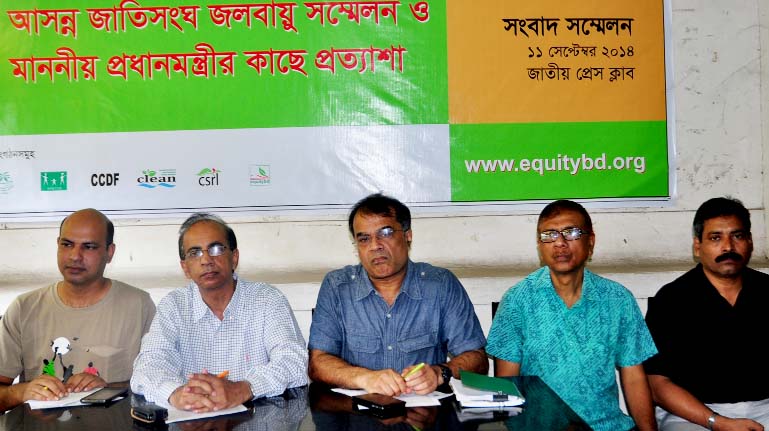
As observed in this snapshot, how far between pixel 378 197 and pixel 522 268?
1331mm

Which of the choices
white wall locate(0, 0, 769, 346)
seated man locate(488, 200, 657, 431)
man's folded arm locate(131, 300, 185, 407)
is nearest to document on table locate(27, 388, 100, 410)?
man's folded arm locate(131, 300, 185, 407)

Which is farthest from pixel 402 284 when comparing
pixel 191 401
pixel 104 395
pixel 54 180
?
pixel 54 180

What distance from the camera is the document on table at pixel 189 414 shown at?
81.7 inches

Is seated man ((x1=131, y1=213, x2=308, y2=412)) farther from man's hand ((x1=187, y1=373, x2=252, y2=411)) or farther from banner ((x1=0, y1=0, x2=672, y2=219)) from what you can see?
banner ((x1=0, y1=0, x2=672, y2=219))

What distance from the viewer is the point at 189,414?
6.94ft

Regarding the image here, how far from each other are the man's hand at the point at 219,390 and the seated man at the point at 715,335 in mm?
1558

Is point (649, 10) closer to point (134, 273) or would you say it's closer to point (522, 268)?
point (522, 268)

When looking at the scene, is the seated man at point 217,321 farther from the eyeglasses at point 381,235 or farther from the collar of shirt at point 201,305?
the eyeglasses at point 381,235

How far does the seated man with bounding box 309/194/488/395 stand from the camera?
2.86 meters

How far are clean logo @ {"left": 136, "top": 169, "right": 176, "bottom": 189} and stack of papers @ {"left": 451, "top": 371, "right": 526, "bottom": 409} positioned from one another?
2.17 metres

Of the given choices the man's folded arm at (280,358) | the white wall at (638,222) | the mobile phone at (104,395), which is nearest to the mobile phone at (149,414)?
the mobile phone at (104,395)

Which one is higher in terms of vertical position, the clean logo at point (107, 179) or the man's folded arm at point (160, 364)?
the clean logo at point (107, 179)

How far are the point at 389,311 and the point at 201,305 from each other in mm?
711

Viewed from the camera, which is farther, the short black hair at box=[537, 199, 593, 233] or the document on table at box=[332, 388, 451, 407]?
the short black hair at box=[537, 199, 593, 233]
